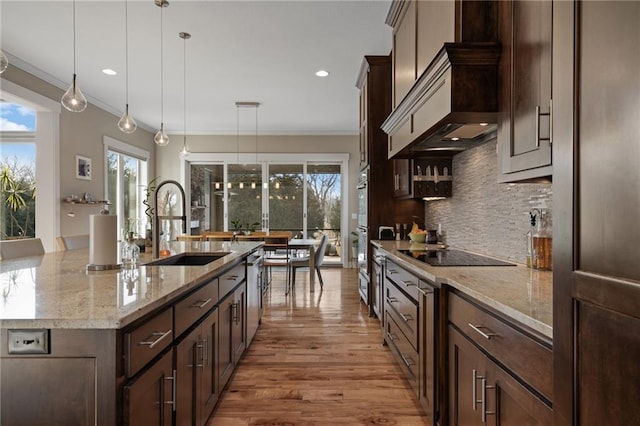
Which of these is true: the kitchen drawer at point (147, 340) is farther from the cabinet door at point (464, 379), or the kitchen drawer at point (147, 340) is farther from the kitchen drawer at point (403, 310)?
the kitchen drawer at point (403, 310)

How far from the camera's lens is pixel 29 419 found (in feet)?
3.35

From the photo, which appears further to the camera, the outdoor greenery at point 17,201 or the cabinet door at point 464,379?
the outdoor greenery at point 17,201

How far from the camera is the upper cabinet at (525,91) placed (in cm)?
131

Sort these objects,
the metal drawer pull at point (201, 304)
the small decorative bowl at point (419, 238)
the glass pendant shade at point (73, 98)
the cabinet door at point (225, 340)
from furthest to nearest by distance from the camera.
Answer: the small decorative bowl at point (419, 238), the glass pendant shade at point (73, 98), the cabinet door at point (225, 340), the metal drawer pull at point (201, 304)

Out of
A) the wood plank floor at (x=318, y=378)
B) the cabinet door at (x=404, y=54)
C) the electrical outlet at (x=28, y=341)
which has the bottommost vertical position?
the wood plank floor at (x=318, y=378)

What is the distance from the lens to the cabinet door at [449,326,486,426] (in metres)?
1.39

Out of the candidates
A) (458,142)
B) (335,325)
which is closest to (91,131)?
(335,325)

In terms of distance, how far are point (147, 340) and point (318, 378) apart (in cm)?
170

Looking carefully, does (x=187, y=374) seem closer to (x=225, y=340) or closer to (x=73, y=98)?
(x=225, y=340)

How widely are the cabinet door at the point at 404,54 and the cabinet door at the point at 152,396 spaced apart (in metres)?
2.16

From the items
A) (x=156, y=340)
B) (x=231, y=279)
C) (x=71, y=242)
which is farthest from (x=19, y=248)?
(x=156, y=340)

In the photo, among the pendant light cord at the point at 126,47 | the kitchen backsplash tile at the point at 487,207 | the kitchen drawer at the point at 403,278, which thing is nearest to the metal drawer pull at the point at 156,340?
the kitchen drawer at the point at 403,278

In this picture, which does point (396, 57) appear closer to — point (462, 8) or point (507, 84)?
point (462, 8)

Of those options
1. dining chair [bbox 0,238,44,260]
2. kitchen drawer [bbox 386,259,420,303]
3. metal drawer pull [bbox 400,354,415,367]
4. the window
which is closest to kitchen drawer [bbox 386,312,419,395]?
metal drawer pull [bbox 400,354,415,367]
